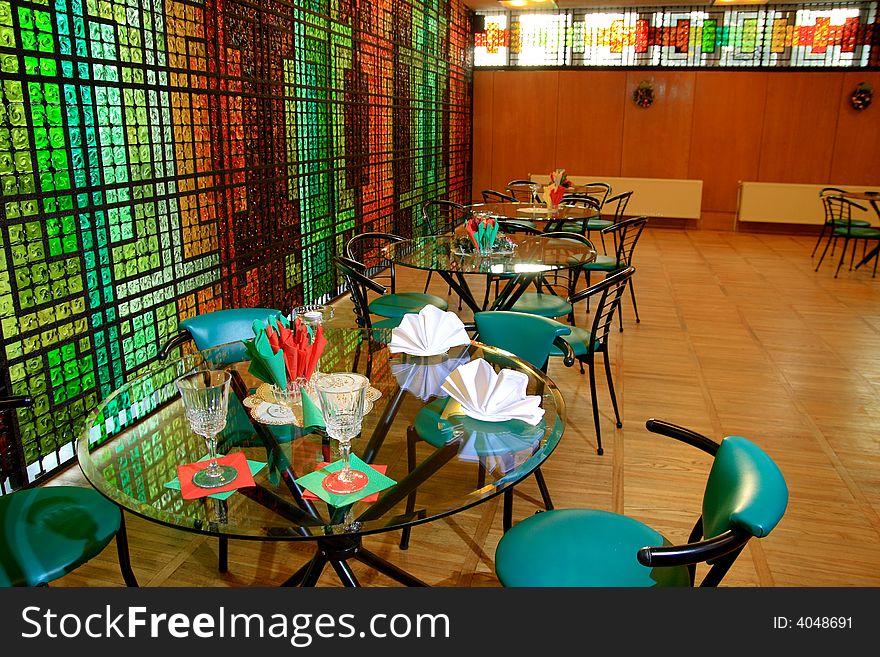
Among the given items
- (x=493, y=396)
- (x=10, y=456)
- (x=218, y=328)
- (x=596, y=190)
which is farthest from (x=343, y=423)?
(x=596, y=190)

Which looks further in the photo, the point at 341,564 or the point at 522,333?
the point at 522,333

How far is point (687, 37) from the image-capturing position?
10164 millimetres

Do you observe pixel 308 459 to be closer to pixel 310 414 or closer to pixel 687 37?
pixel 310 414

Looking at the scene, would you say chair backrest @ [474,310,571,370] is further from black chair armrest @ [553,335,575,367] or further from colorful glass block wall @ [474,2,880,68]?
colorful glass block wall @ [474,2,880,68]

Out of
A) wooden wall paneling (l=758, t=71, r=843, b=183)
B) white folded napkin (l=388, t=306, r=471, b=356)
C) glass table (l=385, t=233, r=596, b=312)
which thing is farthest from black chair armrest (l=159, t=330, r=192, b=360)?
wooden wall paneling (l=758, t=71, r=843, b=183)

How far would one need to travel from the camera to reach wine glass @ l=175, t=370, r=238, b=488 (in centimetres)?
157

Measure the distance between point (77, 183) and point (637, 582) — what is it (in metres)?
2.70

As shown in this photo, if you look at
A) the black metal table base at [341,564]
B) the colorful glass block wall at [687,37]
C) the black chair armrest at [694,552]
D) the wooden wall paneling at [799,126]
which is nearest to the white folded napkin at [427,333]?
the black metal table base at [341,564]

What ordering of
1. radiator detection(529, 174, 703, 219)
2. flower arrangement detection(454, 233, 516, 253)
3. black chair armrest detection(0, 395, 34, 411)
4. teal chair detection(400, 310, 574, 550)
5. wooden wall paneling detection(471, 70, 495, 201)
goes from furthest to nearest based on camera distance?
wooden wall paneling detection(471, 70, 495, 201)
radiator detection(529, 174, 703, 219)
flower arrangement detection(454, 233, 516, 253)
teal chair detection(400, 310, 574, 550)
black chair armrest detection(0, 395, 34, 411)

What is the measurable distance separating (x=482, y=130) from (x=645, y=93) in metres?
2.50

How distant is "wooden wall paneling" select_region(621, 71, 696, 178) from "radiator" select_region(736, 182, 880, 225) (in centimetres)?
100

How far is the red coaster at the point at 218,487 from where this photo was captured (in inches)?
59.0

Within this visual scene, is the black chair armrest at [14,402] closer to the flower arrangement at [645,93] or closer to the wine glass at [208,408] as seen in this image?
the wine glass at [208,408]

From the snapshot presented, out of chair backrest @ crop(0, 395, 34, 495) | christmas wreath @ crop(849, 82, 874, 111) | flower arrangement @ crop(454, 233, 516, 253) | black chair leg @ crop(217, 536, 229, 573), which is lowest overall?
black chair leg @ crop(217, 536, 229, 573)
